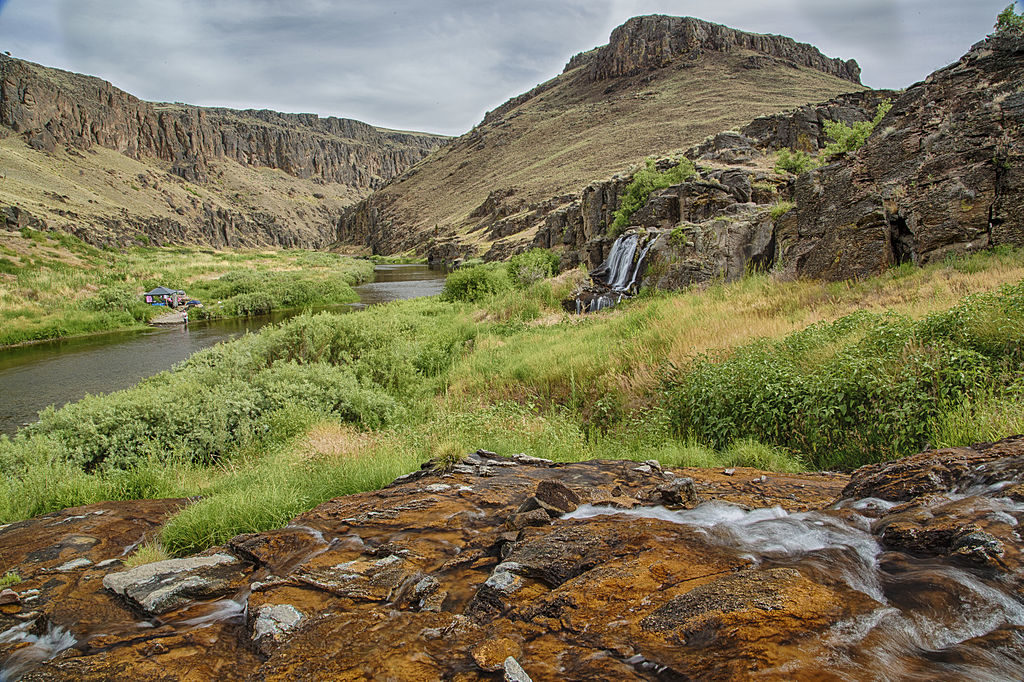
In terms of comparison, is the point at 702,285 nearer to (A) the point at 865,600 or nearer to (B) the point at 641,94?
(A) the point at 865,600

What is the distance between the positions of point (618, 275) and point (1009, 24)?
1171 centimetres

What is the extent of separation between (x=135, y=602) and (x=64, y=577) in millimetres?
990

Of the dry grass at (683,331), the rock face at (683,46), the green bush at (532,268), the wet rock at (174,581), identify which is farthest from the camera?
the rock face at (683,46)

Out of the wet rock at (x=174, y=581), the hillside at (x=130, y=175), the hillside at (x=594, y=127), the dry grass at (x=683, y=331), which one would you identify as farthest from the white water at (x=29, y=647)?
the hillside at (x=130, y=175)

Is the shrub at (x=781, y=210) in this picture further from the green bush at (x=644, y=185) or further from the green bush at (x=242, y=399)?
the green bush at (x=242, y=399)

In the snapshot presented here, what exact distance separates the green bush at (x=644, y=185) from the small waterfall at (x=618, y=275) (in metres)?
3.15

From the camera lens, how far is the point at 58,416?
8.02 metres

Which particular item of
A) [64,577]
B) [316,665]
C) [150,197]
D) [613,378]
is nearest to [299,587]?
[316,665]

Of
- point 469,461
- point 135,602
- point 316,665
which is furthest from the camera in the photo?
point 469,461

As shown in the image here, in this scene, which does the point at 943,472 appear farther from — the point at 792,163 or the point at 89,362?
the point at 792,163

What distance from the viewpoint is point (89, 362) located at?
17141 millimetres

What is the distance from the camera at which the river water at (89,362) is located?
13109 mm

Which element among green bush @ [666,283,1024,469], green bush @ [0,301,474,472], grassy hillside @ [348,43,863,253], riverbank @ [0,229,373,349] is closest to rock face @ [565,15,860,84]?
grassy hillside @ [348,43,863,253]

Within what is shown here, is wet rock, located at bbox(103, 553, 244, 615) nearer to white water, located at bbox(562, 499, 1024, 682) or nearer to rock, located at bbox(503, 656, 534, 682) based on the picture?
rock, located at bbox(503, 656, 534, 682)
